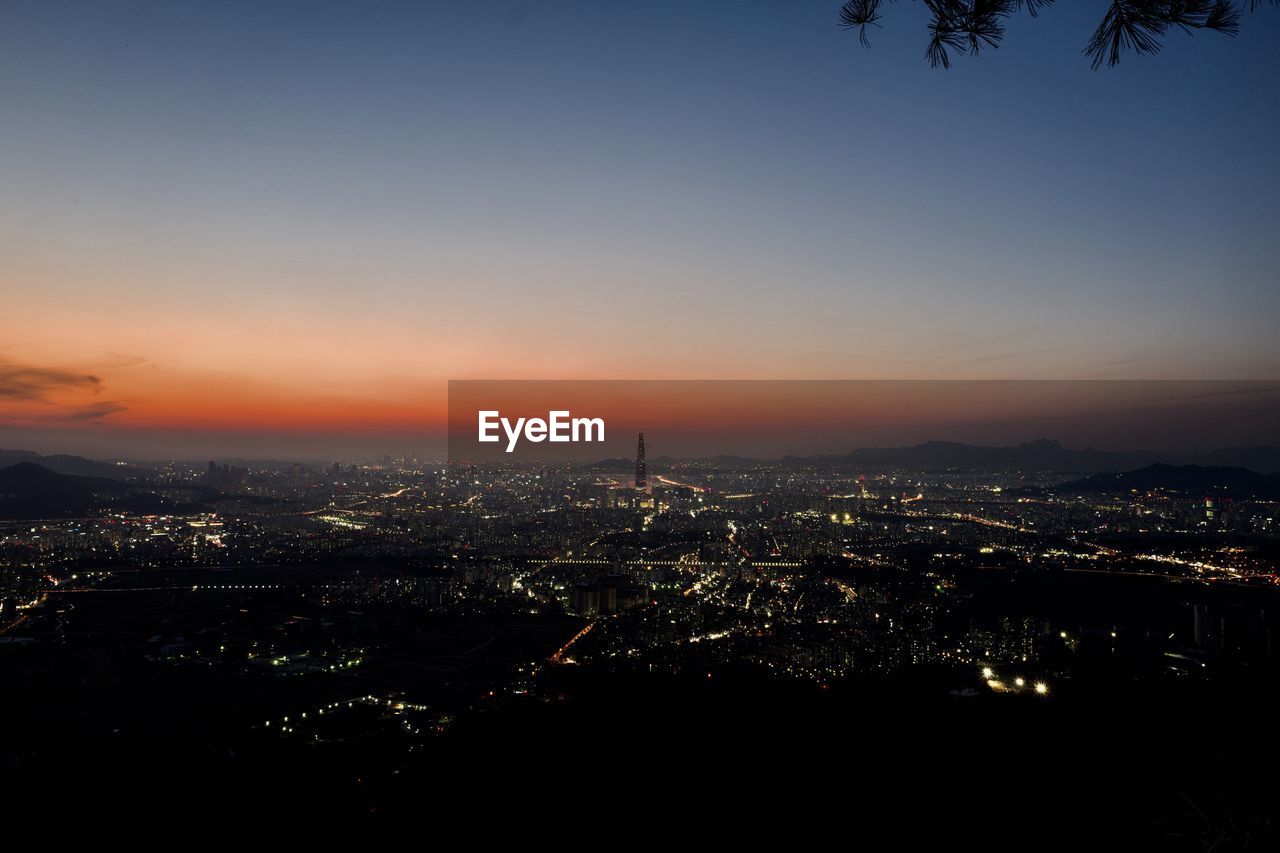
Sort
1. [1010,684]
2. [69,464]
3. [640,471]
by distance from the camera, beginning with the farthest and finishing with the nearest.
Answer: [69,464], [640,471], [1010,684]

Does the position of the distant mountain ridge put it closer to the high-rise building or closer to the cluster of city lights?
the high-rise building

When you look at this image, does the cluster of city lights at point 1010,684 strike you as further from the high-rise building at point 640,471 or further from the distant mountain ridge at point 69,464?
the distant mountain ridge at point 69,464

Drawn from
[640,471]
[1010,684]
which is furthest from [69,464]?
[1010,684]

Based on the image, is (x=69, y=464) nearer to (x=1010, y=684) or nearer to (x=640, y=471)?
(x=640, y=471)

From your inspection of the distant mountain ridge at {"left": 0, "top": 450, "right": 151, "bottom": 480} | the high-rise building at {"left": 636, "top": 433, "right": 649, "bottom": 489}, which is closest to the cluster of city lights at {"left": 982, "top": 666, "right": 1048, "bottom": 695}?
the high-rise building at {"left": 636, "top": 433, "right": 649, "bottom": 489}

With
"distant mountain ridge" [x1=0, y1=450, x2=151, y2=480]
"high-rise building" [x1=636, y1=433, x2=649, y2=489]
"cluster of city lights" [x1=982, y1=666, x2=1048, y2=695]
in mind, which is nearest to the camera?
"cluster of city lights" [x1=982, y1=666, x2=1048, y2=695]

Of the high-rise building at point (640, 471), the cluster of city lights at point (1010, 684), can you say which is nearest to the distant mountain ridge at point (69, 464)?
the high-rise building at point (640, 471)

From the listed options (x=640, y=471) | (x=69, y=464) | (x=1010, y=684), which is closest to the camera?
(x=1010, y=684)

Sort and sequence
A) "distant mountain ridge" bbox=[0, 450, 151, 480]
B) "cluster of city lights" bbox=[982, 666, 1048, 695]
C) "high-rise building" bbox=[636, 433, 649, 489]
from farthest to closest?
"distant mountain ridge" bbox=[0, 450, 151, 480], "high-rise building" bbox=[636, 433, 649, 489], "cluster of city lights" bbox=[982, 666, 1048, 695]

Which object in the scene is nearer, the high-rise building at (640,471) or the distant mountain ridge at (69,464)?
the high-rise building at (640,471)

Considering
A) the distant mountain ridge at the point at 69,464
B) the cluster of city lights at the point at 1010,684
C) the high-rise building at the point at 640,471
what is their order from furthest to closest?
the distant mountain ridge at the point at 69,464
the high-rise building at the point at 640,471
the cluster of city lights at the point at 1010,684

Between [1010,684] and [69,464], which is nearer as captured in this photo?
[1010,684]
